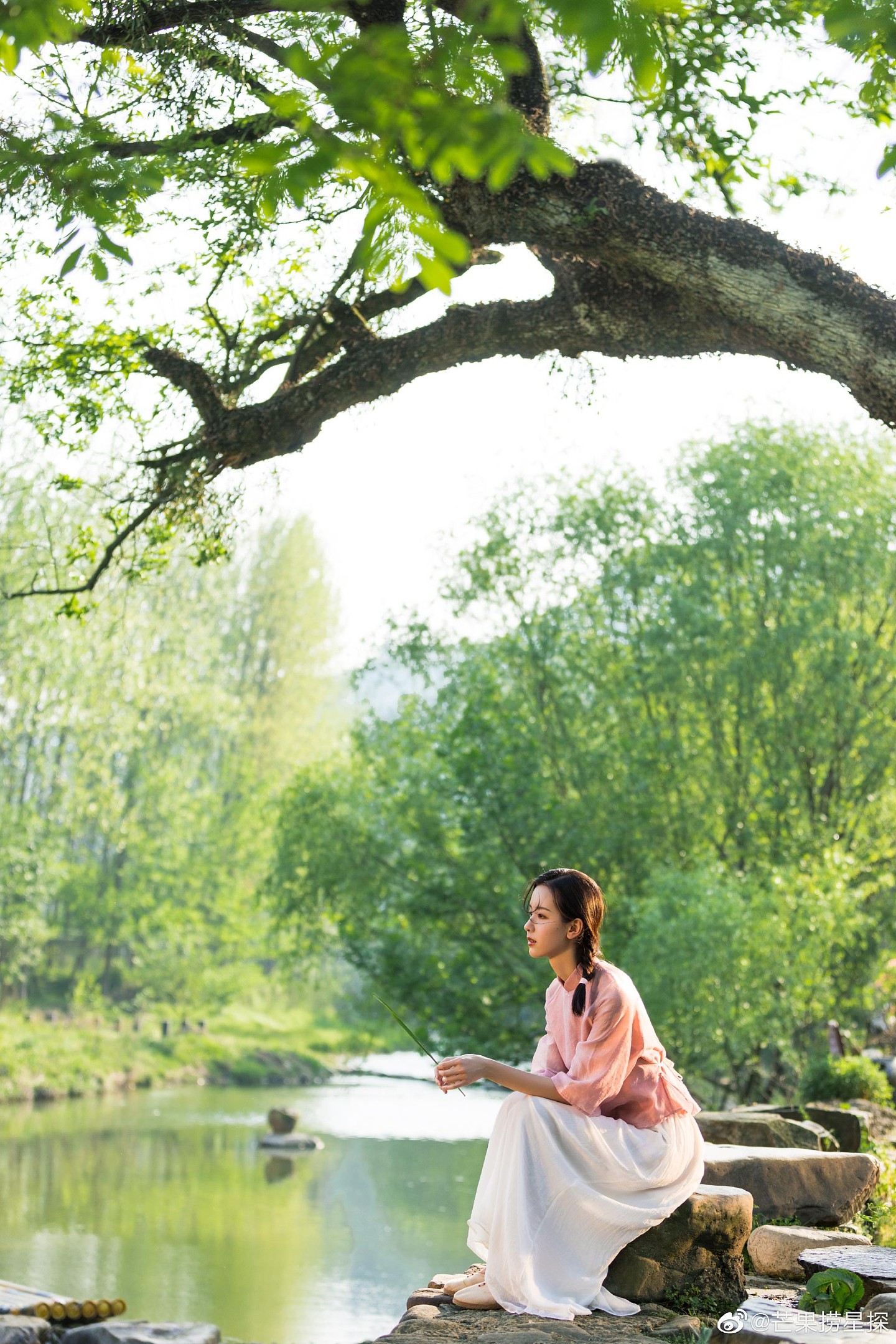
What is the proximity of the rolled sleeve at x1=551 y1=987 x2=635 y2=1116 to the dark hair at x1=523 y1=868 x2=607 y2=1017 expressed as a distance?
6.7 inches

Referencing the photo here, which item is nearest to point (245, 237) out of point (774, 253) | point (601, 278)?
point (601, 278)

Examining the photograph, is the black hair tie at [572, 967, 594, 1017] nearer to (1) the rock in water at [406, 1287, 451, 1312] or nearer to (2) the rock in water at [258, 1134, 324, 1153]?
(1) the rock in water at [406, 1287, 451, 1312]

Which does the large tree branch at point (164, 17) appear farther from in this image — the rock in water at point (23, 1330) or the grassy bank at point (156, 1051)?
the grassy bank at point (156, 1051)

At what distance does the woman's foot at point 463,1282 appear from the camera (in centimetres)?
460

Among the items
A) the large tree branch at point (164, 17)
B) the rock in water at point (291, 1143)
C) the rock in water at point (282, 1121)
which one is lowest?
the rock in water at point (291, 1143)

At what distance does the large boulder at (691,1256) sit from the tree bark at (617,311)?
3.32m

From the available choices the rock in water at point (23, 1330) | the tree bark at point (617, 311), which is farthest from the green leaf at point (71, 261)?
the rock in water at point (23, 1330)

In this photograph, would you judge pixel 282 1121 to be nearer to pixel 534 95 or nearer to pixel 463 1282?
pixel 463 1282

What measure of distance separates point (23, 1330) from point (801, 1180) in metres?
5.32

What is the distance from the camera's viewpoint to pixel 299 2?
3.09 m

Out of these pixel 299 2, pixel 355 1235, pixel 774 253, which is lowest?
pixel 355 1235

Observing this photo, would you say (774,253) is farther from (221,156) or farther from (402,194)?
(402,194)

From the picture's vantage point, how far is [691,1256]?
4.52 m

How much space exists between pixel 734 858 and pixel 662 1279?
11.7 metres
